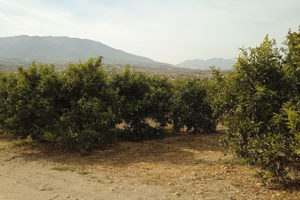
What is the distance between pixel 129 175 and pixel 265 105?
12.6 feet

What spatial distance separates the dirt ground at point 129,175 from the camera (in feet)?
15.3

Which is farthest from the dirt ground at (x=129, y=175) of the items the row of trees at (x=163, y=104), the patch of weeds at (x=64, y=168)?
the row of trees at (x=163, y=104)

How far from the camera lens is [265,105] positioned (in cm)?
477

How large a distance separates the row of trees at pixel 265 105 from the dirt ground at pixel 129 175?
773 millimetres

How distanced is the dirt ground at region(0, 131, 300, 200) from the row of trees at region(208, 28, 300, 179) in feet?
2.54

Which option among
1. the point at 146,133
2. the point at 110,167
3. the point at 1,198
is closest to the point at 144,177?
the point at 110,167

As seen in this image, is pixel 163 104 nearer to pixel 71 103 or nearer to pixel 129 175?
pixel 71 103

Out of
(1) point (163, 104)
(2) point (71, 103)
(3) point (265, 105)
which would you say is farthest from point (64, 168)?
(3) point (265, 105)

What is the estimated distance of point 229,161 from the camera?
657 cm

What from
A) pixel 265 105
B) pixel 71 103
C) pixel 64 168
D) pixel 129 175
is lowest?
pixel 64 168

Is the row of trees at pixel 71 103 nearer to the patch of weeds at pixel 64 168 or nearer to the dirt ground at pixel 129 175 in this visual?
the dirt ground at pixel 129 175

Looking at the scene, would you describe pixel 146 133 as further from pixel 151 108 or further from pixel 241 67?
pixel 241 67

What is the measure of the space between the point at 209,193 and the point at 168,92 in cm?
652

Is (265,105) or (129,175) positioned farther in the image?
(129,175)
